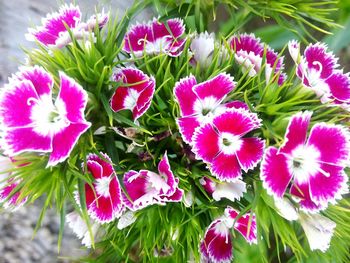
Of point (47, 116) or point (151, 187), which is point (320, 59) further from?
point (47, 116)

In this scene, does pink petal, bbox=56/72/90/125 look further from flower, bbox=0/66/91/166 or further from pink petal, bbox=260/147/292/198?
pink petal, bbox=260/147/292/198

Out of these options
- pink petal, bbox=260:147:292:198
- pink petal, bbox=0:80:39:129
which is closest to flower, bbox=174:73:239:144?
pink petal, bbox=260:147:292:198

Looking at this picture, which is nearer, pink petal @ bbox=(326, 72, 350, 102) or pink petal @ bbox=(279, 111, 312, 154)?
pink petal @ bbox=(279, 111, 312, 154)

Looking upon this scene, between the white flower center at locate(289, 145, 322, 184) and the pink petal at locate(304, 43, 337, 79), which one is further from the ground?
the pink petal at locate(304, 43, 337, 79)

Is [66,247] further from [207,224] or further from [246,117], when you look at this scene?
[246,117]

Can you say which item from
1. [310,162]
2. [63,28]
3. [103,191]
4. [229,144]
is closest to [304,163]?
→ [310,162]

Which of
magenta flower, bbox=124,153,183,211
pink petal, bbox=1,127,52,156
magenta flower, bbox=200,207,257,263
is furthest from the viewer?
magenta flower, bbox=200,207,257,263

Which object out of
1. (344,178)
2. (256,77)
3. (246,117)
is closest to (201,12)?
(256,77)
